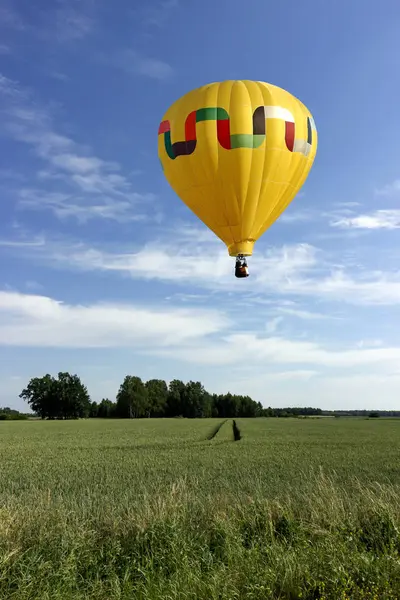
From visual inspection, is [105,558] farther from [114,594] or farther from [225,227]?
[225,227]

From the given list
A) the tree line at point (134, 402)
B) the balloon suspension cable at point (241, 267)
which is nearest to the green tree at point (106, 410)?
the tree line at point (134, 402)

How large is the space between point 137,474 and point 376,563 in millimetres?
14276

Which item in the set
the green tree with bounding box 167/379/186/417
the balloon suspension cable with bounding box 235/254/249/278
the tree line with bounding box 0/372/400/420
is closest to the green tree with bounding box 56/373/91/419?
the tree line with bounding box 0/372/400/420

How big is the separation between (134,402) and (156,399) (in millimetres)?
8116

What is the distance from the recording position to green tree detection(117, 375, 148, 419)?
134 m

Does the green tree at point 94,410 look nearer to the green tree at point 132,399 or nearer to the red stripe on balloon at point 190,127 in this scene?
the green tree at point 132,399

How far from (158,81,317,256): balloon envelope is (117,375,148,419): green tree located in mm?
119945

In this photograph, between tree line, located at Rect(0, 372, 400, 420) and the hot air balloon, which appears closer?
the hot air balloon

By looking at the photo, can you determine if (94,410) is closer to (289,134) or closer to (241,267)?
(241,267)

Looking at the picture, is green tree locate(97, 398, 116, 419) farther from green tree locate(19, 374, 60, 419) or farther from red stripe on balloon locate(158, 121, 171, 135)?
red stripe on balloon locate(158, 121, 171, 135)

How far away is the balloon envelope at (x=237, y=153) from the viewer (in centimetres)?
1686

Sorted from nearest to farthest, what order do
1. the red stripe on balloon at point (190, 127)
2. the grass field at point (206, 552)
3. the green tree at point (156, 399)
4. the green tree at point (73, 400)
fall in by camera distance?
the grass field at point (206, 552)
the red stripe on balloon at point (190, 127)
the green tree at point (73, 400)
the green tree at point (156, 399)

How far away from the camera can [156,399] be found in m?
140

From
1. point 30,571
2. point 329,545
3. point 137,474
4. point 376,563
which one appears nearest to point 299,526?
point 329,545
